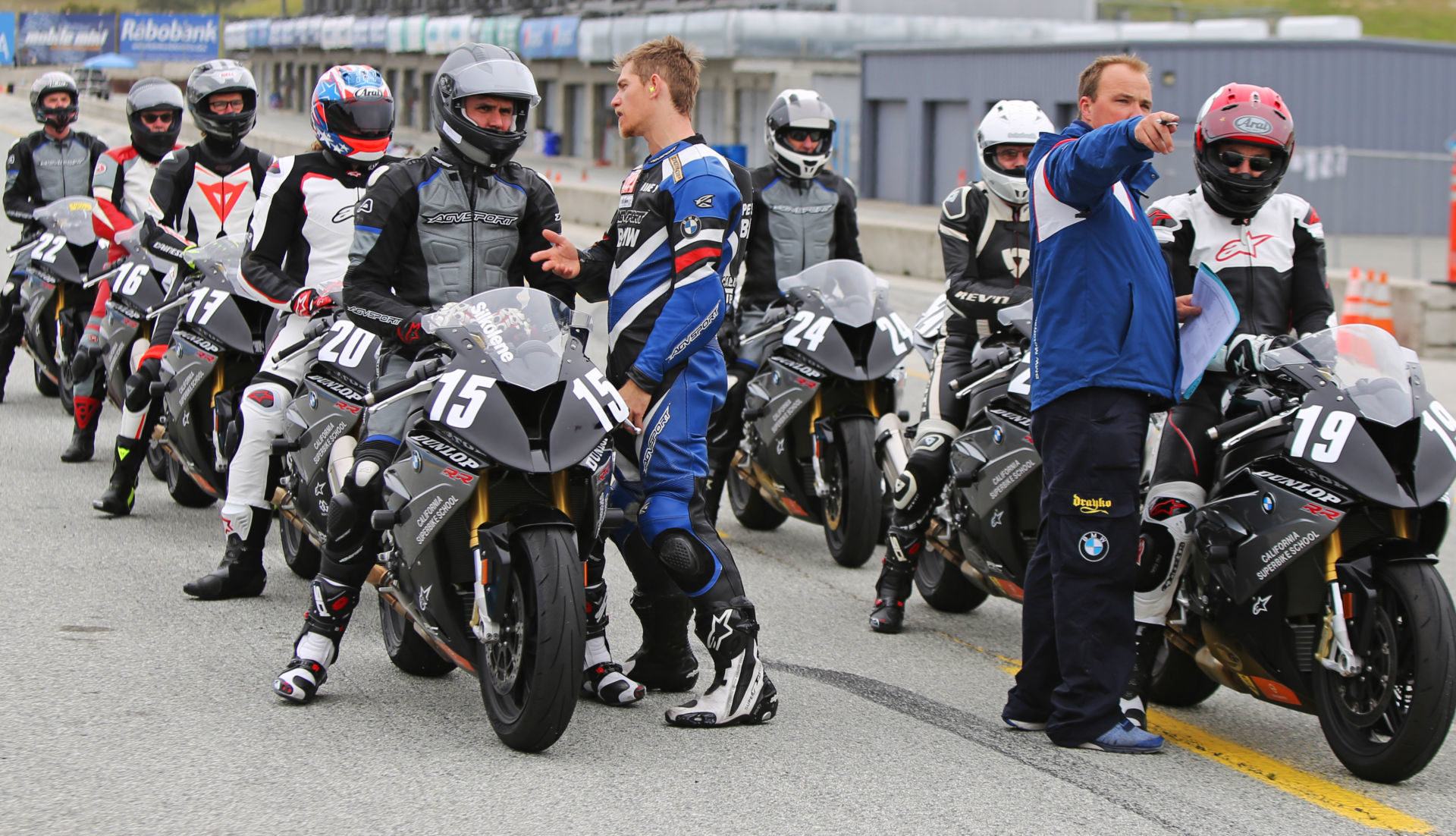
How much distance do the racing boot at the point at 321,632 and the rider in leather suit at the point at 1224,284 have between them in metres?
2.57

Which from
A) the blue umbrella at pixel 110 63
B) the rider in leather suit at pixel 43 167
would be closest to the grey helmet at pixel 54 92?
the rider in leather suit at pixel 43 167

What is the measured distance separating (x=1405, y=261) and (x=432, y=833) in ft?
59.2

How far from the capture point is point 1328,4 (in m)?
97.4

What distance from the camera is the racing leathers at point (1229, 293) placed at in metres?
5.57

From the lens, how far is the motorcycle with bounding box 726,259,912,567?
796 centimetres

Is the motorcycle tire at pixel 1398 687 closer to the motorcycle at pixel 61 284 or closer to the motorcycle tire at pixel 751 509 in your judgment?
the motorcycle tire at pixel 751 509

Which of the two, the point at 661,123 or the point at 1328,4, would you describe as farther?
the point at 1328,4

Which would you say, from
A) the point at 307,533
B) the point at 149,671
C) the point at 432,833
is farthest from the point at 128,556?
the point at 432,833

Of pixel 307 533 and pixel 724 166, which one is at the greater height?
pixel 724 166

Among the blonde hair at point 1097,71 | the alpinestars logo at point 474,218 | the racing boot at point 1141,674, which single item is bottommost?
the racing boot at point 1141,674

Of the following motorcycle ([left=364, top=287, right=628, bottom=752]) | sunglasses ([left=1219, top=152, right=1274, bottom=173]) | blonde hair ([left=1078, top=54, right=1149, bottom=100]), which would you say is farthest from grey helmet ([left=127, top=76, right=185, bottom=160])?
sunglasses ([left=1219, top=152, right=1274, bottom=173])

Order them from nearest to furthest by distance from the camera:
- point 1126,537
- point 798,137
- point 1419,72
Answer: point 1126,537 → point 798,137 → point 1419,72

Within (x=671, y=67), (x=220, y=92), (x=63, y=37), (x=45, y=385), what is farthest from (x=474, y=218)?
(x=63, y=37)

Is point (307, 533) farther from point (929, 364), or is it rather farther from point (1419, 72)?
point (1419, 72)
